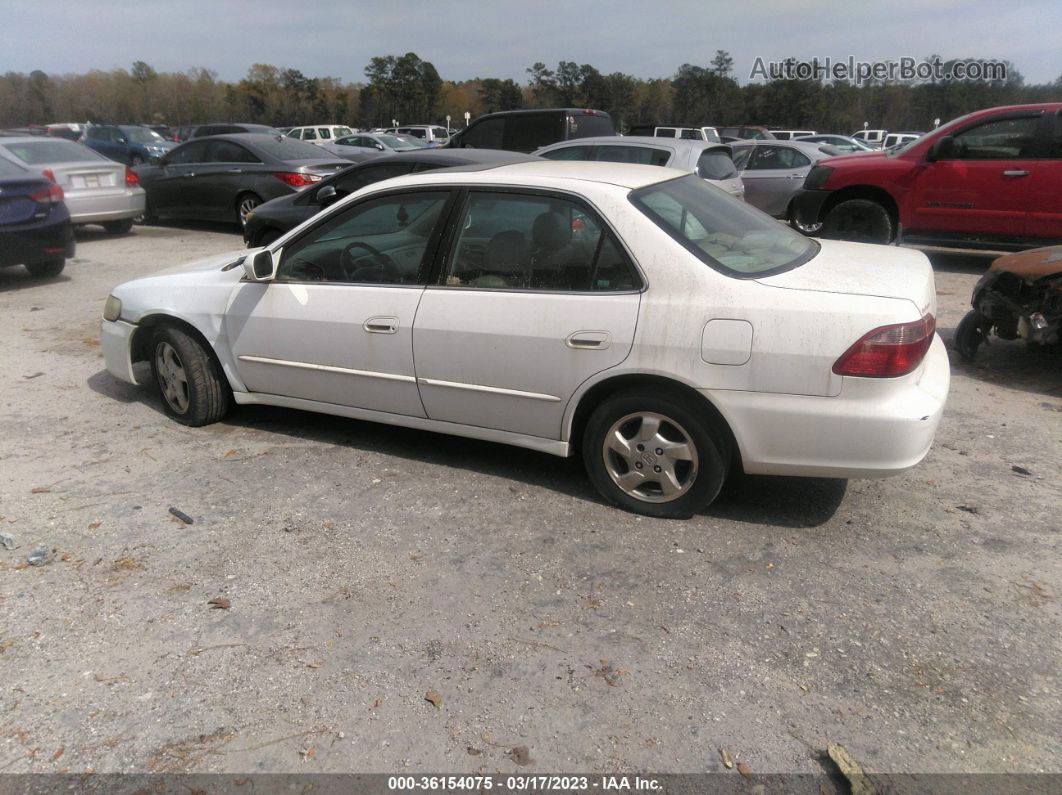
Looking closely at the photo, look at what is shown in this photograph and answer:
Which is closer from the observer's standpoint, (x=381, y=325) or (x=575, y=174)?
(x=575, y=174)

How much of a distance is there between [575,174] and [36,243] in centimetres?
746

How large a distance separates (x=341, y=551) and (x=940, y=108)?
60.8 metres

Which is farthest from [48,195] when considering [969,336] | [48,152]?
[969,336]

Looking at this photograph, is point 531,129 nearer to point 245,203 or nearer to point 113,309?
point 245,203

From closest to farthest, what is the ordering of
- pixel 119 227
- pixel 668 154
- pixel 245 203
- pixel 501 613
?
pixel 501 613 → pixel 668 154 → pixel 245 203 → pixel 119 227

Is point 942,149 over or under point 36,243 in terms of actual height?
over

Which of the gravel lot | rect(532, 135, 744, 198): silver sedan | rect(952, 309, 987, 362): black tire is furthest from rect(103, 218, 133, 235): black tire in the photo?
rect(952, 309, 987, 362): black tire

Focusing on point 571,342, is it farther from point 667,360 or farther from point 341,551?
point 341,551

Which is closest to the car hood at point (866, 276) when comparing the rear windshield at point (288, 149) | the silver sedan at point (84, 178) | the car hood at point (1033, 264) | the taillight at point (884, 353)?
the taillight at point (884, 353)

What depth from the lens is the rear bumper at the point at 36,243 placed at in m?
8.79

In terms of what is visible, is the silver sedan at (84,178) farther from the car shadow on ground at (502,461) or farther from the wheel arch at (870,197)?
the wheel arch at (870,197)

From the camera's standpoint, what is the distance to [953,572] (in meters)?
3.46

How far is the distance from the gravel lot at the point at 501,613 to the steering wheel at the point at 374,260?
104 centimetres

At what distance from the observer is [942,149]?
942cm
